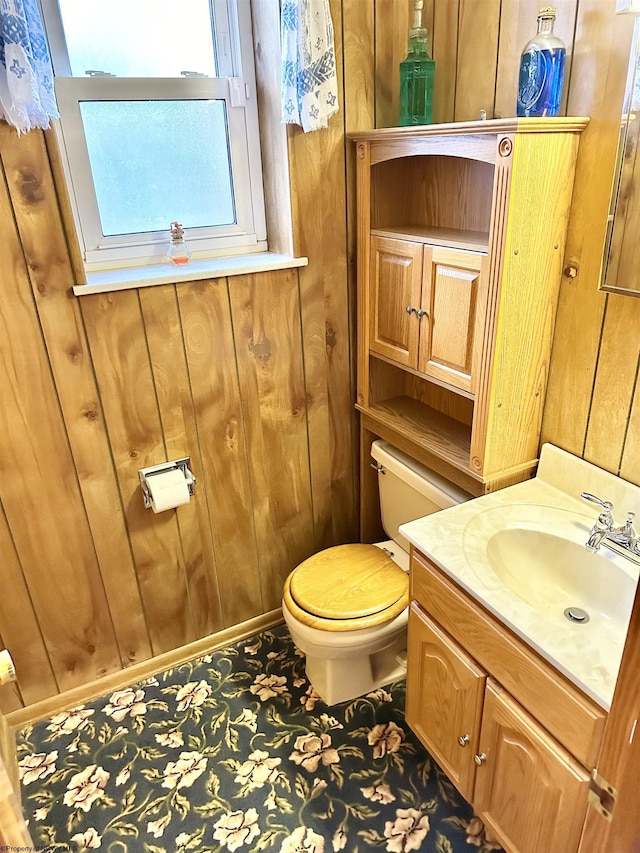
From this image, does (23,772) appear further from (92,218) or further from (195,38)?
(195,38)

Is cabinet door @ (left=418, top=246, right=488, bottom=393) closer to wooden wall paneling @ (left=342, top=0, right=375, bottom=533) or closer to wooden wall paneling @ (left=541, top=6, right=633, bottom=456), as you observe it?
wooden wall paneling @ (left=541, top=6, right=633, bottom=456)

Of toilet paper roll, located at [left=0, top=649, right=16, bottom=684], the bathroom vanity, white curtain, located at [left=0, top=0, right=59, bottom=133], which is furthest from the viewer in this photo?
white curtain, located at [left=0, top=0, right=59, bottom=133]

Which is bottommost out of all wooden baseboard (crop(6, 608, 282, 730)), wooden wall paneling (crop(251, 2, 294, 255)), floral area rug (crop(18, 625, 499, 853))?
floral area rug (crop(18, 625, 499, 853))

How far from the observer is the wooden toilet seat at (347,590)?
1.73m

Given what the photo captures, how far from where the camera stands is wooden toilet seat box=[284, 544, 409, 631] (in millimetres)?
1729

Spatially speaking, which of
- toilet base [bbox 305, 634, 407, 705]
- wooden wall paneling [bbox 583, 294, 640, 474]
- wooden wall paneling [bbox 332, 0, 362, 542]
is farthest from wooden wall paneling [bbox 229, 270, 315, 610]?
wooden wall paneling [bbox 583, 294, 640, 474]

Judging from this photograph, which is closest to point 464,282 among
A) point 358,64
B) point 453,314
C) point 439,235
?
point 453,314

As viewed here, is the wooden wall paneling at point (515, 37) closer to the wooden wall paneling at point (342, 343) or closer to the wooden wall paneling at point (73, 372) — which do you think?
the wooden wall paneling at point (342, 343)

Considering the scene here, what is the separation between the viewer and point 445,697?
57.5 inches

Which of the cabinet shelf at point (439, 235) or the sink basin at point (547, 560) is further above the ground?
the cabinet shelf at point (439, 235)

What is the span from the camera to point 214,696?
196cm

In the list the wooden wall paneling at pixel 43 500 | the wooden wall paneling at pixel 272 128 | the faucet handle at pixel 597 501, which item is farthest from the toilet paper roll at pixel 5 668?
the wooden wall paneling at pixel 272 128

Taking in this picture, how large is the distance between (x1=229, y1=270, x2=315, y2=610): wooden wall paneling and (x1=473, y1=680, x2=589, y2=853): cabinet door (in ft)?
3.26

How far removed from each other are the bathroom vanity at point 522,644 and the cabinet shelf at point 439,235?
1.88 feet
